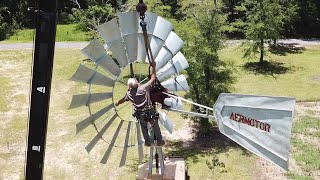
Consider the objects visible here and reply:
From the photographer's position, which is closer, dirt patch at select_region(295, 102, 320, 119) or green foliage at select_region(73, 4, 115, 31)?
dirt patch at select_region(295, 102, 320, 119)

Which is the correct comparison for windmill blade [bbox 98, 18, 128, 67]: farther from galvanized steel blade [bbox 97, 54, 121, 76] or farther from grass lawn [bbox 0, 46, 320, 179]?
grass lawn [bbox 0, 46, 320, 179]

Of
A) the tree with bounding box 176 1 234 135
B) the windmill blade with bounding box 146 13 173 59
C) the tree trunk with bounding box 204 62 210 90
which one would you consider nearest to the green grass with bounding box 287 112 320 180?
the tree with bounding box 176 1 234 135

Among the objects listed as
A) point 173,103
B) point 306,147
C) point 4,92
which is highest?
point 173,103

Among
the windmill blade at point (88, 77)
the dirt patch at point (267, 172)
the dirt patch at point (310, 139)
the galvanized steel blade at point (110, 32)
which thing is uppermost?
the galvanized steel blade at point (110, 32)

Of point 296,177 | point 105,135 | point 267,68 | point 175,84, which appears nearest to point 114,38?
point 175,84

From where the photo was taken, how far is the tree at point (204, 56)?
1420 cm

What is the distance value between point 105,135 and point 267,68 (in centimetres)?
1101

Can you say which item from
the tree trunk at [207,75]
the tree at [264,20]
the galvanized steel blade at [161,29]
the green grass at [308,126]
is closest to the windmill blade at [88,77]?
the galvanized steel blade at [161,29]

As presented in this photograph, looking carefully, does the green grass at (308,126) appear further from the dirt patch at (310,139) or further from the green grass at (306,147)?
the dirt patch at (310,139)

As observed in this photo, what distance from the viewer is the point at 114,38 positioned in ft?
23.6

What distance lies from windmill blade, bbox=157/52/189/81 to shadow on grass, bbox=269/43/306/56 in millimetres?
18742

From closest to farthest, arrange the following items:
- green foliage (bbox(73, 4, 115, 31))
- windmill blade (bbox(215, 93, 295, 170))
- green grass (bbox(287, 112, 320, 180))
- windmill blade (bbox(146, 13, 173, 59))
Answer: windmill blade (bbox(215, 93, 295, 170)) → windmill blade (bbox(146, 13, 173, 59)) → green grass (bbox(287, 112, 320, 180)) → green foliage (bbox(73, 4, 115, 31))

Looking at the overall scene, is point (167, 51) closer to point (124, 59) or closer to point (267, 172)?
point (124, 59)

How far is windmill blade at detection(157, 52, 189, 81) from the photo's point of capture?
7.84 meters
